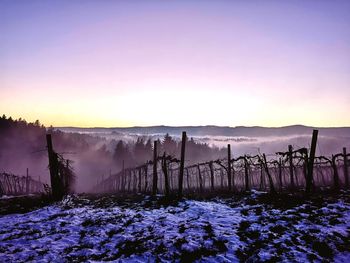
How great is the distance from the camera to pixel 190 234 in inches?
480

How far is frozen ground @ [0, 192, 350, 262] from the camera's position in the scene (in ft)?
33.5

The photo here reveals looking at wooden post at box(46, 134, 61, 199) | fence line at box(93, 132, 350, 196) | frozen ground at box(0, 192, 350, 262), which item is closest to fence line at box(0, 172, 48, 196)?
wooden post at box(46, 134, 61, 199)

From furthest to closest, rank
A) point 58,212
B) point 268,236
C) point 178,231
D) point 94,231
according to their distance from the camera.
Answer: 1. point 58,212
2. point 94,231
3. point 178,231
4. point 268,236

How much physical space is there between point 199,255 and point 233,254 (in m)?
1.22

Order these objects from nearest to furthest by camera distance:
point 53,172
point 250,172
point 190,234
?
point 190,234 → point 53,172 → point 250,172

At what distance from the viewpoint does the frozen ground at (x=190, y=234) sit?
33.5ft

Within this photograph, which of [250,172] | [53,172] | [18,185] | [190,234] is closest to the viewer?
[190,234]

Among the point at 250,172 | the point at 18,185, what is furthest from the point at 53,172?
the point at 18,185

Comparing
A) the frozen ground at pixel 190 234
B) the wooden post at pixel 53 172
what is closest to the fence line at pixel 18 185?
the wooden post at pixel 53 172

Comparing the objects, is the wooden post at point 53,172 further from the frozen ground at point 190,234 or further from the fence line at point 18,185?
the fence line at point 18,185

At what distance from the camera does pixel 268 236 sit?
1155 centimetres

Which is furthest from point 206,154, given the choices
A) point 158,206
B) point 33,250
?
point 33,250

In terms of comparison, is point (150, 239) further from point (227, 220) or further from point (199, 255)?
point (227, 220)

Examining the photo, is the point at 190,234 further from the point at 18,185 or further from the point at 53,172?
the point at 18,185
